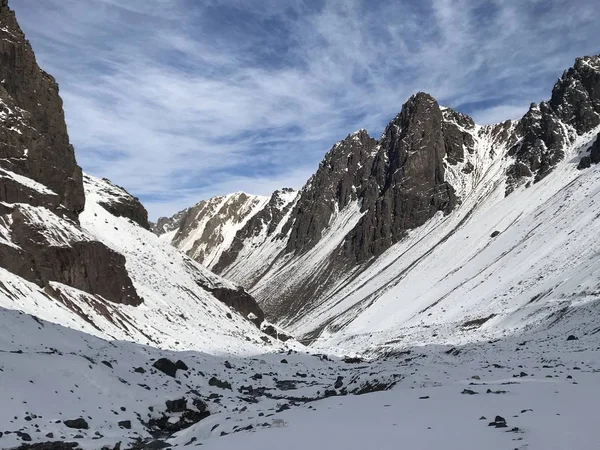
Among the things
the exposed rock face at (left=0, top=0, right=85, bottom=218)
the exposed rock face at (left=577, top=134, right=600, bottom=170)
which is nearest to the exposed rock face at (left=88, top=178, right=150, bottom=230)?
the exposed rock face at (left=0, top=0, right=85, bottom=218)

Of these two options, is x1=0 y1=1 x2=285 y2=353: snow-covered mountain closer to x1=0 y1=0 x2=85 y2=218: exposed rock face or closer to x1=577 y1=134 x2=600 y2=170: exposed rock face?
x1=0 y1=0 x2=85 y2=218: exposed rock face

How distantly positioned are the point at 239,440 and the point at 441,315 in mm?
94688

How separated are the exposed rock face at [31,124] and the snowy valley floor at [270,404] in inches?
1529

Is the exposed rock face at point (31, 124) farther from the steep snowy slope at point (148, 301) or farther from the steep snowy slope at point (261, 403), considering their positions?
the steep snowy slope at point (261, 403)

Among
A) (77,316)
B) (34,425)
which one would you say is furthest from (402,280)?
(34,425)

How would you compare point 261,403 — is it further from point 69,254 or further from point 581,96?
point 581,96

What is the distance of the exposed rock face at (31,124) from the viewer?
62159mm

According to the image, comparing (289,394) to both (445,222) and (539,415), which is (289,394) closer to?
(539,415)

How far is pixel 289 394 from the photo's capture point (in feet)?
97.2

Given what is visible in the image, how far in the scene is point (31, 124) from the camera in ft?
216

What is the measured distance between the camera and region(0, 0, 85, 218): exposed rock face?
204 feet

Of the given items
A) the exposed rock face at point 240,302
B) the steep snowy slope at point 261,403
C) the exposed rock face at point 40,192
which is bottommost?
the steep snowy slope at point 261,403

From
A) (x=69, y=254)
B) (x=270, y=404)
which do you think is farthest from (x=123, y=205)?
(x=270, y=404)

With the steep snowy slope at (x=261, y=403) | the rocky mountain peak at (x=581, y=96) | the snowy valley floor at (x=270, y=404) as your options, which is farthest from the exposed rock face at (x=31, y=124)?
the rocky mountain peak at (x=581, y=96)
